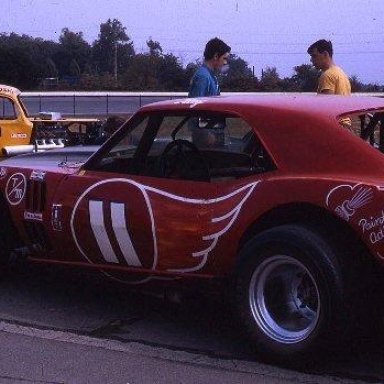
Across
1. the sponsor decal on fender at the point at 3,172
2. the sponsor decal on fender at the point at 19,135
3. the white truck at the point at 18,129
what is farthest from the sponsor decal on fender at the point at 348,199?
the sponsor decal on fender at the point at 19,135

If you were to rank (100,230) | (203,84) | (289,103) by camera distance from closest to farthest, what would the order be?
(289,103) < (100,230) < (203,84)

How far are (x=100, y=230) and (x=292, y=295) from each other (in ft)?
4.53

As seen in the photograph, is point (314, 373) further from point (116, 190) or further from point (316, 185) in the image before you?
point (116, 190)

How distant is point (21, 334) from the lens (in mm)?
5633

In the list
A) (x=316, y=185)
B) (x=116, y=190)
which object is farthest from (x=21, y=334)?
(x=316, y=185)

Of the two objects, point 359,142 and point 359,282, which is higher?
point 359,142

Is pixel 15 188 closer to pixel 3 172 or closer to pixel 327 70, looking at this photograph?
pixel 3 172

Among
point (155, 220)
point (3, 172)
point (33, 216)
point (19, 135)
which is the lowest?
point (19, 135)

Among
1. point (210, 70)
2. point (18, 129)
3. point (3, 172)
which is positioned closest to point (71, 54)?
point (18, 129)

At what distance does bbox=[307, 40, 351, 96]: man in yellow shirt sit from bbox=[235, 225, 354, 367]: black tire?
3693mm

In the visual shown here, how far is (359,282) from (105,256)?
5.96ft

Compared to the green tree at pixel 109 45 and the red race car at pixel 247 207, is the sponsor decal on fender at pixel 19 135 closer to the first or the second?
the red race car at pixel 247 207

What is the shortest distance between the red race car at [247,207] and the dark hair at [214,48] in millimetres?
2485

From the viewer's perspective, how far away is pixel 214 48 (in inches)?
322
